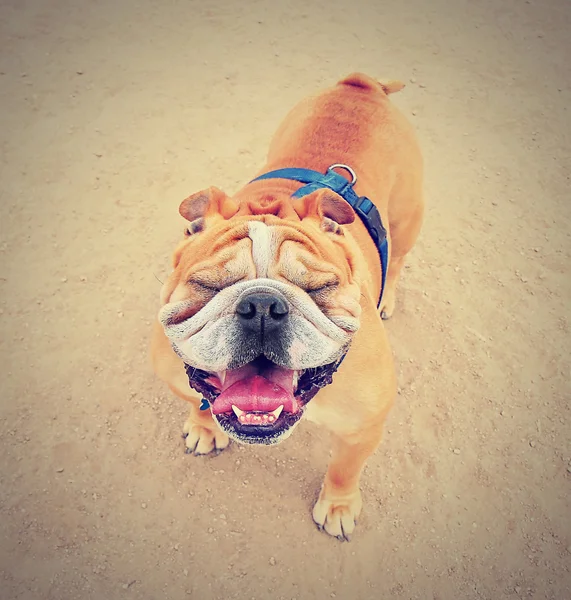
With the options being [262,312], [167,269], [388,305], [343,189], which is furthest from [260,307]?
[167,269]

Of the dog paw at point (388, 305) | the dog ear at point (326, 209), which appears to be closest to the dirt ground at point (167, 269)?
the dog paw at point (388, 305)

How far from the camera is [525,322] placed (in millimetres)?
3516

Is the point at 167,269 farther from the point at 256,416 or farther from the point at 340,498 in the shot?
the point at 256,416

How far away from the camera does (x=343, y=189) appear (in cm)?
224

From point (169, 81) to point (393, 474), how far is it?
14.2 ft

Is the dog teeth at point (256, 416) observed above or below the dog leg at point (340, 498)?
Answer: above

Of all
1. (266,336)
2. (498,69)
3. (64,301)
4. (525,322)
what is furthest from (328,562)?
(498,69)

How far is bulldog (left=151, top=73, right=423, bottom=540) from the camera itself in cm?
155

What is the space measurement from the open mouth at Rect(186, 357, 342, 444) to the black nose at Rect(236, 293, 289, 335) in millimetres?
244

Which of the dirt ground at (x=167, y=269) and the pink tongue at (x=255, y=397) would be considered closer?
the pink tongue at (x=255, y=397)

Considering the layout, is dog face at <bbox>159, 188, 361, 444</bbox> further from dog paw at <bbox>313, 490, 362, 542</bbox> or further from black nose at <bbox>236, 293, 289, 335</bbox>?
dog paw at <bbox>313, 490, 362, 542</bbox>

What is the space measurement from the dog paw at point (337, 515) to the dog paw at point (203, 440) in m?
0.66

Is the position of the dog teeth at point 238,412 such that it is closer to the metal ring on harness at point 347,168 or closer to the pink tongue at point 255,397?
the pink tongue at point 255,397

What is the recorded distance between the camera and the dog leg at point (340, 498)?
238cm
